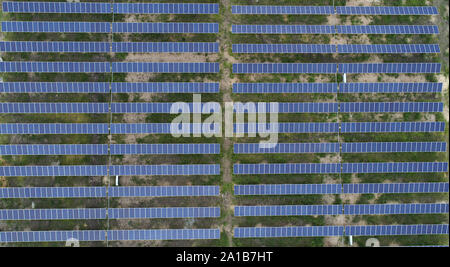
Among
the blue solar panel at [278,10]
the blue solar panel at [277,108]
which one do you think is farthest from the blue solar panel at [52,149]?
the blue solar panel at [278,10]

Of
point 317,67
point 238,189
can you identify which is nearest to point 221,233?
point 238,189

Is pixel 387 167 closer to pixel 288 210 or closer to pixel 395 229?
pixel 395 229

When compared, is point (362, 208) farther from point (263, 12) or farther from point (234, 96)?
point (263, 12)

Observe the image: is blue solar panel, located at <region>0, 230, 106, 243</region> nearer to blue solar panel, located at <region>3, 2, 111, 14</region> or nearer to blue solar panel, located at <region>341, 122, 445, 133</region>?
blue solar panel, located at <region>3, 2, 111, 14</region>

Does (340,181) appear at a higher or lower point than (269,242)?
higher

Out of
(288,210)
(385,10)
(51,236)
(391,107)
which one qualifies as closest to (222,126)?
(288,210)

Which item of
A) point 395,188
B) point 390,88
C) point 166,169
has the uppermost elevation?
point 390,88

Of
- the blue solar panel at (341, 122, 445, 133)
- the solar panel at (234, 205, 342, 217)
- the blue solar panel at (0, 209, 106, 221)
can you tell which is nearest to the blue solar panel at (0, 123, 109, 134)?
the blue solar panel at (0, 209, 106, 221)
